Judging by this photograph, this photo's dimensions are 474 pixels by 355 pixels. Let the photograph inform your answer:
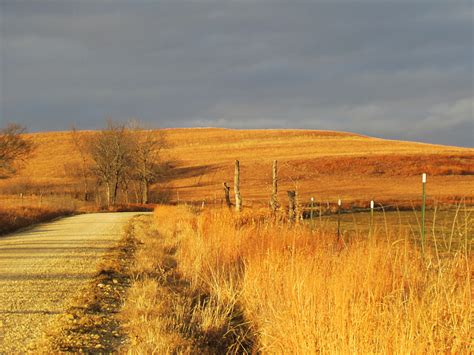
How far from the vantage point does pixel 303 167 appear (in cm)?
8038

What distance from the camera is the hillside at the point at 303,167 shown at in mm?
63156

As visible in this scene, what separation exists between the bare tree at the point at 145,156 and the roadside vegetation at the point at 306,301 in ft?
183

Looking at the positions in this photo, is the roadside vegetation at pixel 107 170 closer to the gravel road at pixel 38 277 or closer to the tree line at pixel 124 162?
the tree line at pixel 124 162

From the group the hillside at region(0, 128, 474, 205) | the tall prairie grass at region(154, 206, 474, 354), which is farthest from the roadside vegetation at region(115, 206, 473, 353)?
the hillside at region(0, 128, 474, 205)

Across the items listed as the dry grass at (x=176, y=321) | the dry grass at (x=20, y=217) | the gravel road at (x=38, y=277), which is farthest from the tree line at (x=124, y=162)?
the dry grass at (x=176, y=321)

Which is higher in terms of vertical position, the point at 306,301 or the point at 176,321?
the point at 306,301

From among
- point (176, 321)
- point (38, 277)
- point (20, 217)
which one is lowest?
point (20, 217)

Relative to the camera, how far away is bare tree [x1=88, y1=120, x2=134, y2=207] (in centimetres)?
6444

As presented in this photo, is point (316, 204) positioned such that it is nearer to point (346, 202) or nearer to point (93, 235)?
point (346, 202)

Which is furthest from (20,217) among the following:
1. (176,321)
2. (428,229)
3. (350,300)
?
(350,300)

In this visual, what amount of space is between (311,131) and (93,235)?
10805cm

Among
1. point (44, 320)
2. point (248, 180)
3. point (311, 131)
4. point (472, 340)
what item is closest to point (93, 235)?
point (44, 320)

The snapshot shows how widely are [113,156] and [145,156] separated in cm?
440

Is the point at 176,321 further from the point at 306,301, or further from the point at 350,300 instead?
the point at 350,300
